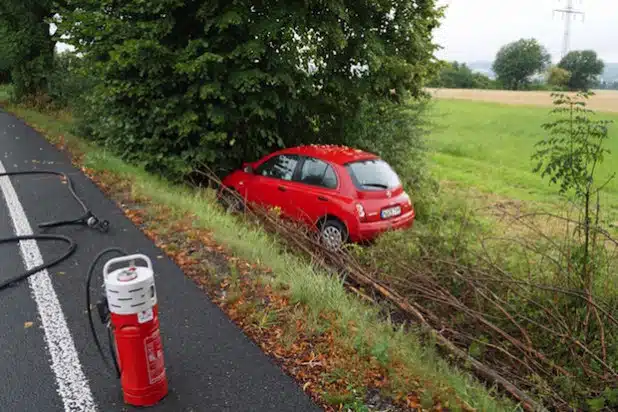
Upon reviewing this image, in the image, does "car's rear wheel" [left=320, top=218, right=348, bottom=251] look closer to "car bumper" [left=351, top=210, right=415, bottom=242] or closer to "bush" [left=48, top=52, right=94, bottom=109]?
"car bumper" [left=351, top=210, right=415, bottom=242]

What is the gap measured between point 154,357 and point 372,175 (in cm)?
625

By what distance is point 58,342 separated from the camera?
14.4 feet

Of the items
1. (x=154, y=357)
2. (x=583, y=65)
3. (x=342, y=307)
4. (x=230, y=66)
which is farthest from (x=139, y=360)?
(x=583, y=65)

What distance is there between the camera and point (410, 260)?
24.4ft

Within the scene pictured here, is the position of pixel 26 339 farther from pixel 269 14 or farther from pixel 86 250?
pixel 269 14

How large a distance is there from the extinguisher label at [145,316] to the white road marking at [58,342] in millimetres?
807

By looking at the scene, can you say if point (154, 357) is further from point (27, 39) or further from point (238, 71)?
point (27, 39)

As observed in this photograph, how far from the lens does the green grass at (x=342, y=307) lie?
13.4 feet

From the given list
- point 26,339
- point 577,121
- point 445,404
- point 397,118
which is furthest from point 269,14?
point 445,404

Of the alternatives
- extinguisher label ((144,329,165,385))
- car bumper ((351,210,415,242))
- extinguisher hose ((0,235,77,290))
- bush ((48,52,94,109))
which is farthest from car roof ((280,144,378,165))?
bush ((48,52,94,109))

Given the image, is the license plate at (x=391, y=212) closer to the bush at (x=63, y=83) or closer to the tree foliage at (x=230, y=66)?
the tree foliage at (x=230, y=66)

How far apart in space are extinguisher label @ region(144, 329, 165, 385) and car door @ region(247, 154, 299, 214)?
614 centimetres

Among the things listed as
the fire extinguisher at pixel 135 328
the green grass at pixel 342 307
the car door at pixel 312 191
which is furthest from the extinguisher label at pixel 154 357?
the car door at pixel 312 191

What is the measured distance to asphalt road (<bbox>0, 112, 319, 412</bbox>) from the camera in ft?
12.3
